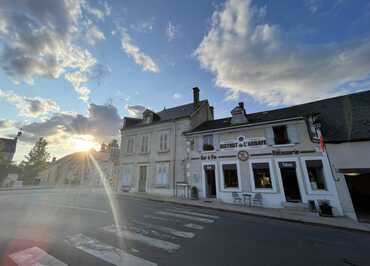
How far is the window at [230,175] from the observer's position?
1273 centimetres

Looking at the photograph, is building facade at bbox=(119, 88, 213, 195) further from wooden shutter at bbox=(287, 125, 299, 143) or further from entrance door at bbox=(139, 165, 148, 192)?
wooden shutter at bbox=(287, 125, 299, 143)

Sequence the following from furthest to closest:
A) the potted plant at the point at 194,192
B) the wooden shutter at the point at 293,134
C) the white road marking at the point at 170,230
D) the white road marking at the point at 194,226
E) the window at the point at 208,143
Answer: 1. the window at the point at 208,143
2. the potted plant at the point at 194,192
3. the wooden shutter at the point at 293,134
4. the white road marking at the point at 194,226
5. the white road marking at the point at 170,230

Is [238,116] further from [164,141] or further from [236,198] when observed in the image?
[164,141]

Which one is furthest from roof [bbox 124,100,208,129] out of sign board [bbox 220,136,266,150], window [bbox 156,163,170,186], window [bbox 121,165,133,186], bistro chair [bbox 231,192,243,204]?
bistro chair [bbox 231,192,243,204]

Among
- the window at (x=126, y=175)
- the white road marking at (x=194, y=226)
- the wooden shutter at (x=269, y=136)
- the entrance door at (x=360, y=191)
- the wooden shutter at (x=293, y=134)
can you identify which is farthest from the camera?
the window at (x=126, y=175)

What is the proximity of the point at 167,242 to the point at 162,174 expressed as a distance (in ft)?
36.6

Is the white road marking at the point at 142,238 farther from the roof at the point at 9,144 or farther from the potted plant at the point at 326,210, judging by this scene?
the roof at the point at 9,144

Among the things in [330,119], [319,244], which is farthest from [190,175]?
[330,119]

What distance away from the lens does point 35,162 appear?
1299 inches

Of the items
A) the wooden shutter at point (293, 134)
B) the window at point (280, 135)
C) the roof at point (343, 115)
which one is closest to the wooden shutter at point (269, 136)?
the window at point (280, 135)

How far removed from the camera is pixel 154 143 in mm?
17234

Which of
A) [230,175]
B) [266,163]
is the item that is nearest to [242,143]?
[266,163]

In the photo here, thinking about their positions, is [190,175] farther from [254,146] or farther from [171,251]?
[171,251]

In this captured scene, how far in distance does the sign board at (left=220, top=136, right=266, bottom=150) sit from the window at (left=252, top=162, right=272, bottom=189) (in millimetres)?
1384
